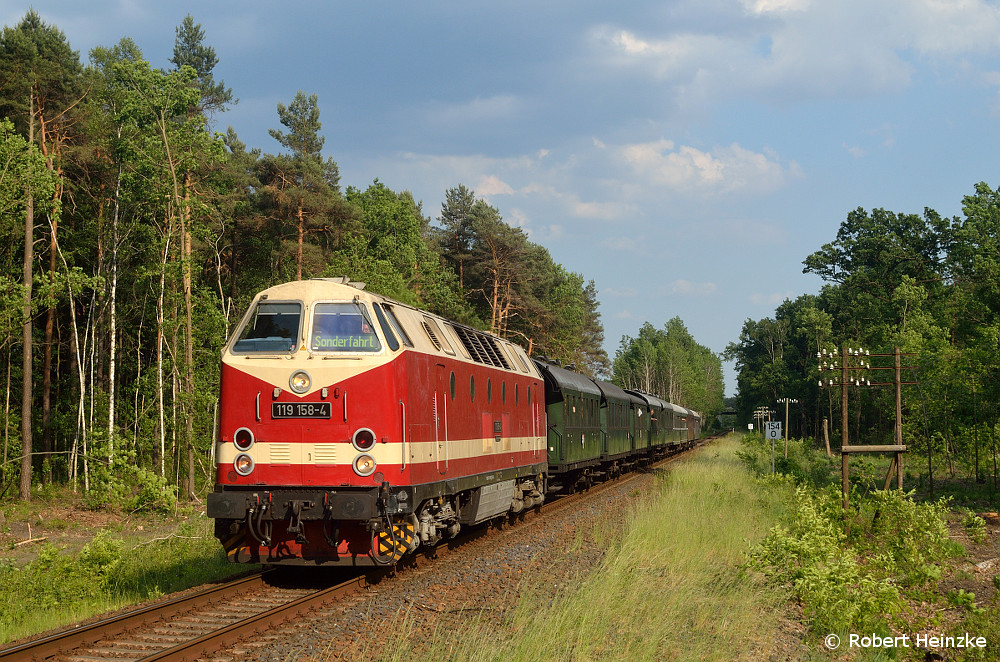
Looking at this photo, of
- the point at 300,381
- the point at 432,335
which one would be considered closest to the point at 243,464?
the point at 300,381

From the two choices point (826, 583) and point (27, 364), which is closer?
point (826, 583)

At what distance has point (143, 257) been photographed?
33.0 metres

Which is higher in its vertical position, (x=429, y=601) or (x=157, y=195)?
(x=157, y=195)

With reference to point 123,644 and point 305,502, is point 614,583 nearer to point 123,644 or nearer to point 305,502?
point 305,502

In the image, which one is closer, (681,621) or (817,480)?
(681,621)

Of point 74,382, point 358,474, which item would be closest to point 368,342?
point 358,474

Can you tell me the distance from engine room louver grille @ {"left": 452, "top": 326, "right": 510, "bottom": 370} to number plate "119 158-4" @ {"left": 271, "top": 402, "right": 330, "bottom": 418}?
13.3 feet

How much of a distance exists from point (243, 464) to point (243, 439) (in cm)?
31

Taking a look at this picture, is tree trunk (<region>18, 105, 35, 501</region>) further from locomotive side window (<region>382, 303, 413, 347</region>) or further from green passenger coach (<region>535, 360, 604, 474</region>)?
locomotive side window (<region>382, 303, 413, 347</region>)

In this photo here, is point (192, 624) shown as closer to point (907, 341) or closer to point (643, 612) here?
point (643, 612)

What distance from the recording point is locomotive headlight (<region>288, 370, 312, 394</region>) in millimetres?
10352

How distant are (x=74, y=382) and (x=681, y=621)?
104 ft

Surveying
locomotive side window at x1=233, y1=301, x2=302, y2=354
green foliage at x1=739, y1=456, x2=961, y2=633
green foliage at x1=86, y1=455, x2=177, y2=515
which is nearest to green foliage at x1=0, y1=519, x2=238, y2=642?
locomotive side window at x1=233, y1=301, x2=302, y2=354

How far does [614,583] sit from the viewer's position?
32.4 ft
